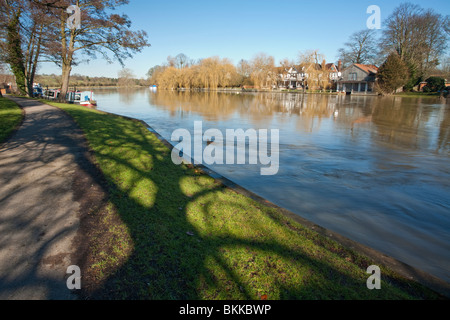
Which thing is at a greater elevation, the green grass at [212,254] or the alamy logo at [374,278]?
the green grass at [212,254]

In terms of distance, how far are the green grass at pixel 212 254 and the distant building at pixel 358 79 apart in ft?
209

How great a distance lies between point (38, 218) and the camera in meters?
4.05

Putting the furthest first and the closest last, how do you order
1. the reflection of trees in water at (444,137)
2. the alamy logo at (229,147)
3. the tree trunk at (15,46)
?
the tree trunk at (15,46), the reflection of trees in water at (444,137), the alamy logo at (229,147)

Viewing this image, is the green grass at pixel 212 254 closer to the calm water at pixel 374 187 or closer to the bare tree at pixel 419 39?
the calm water at pixel 374 187

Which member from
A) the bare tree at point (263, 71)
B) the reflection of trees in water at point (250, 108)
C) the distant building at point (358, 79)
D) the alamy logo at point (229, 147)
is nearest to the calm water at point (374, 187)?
the alamy logo at point (229, 147)

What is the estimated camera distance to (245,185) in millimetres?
6805

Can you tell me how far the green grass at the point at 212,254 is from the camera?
281 cm

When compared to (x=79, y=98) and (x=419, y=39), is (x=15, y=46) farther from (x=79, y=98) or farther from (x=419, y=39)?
(x=419, y=39)

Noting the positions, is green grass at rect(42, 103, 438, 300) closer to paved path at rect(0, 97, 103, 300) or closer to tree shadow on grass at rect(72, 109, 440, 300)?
tree shadow on grass at rect(72, 109, 440, 300)

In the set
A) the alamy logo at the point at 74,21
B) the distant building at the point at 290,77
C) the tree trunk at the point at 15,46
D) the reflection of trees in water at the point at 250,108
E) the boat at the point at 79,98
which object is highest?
the distant building at the point at 290,77

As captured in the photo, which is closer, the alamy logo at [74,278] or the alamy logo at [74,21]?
the alamy logo at [74,278]

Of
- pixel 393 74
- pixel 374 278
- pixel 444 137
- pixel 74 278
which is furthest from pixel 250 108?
pixel 393 74

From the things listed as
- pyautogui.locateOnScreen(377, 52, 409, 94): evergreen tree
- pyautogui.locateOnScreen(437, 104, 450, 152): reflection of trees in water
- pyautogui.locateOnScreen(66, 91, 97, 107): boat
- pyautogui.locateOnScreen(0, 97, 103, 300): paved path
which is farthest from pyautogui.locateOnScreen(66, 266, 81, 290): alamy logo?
pyautogui.locateOnScreen(377, 52, 409, 94): evergreen tree

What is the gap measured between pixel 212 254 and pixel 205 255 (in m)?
0.09
